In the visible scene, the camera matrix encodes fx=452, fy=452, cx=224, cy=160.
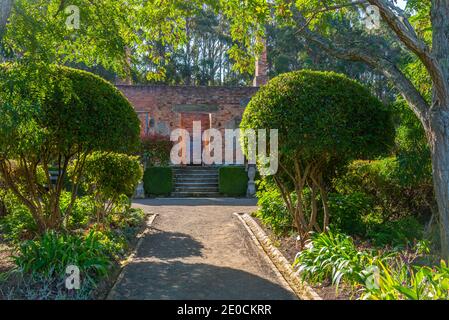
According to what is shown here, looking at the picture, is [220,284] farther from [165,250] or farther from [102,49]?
[102,49]

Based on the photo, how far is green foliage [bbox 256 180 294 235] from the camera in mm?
8195

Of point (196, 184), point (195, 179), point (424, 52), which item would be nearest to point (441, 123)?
point (424, 52)

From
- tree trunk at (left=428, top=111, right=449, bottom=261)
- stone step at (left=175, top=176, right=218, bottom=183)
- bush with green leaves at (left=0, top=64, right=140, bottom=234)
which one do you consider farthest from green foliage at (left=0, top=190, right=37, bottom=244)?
stone step at (left=175, top=176, right=218, bottom=183)

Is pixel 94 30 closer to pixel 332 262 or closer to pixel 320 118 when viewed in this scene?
pixel 320 118

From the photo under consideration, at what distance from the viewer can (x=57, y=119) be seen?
620 centimetres

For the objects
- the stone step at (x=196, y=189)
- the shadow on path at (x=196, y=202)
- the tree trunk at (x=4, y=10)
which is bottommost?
the shadow on path at (x=196, y=202)

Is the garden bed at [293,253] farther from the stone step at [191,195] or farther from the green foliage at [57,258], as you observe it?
the stone step at [191,195]

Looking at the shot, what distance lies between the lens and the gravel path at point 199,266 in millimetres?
5188

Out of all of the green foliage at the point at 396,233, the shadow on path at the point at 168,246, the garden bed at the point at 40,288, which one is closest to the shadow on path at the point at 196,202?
the shadow on path at the point at 168,246

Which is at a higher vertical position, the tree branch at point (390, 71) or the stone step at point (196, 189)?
the tree branch at point (390, 71)

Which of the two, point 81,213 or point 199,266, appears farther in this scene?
point 81,213

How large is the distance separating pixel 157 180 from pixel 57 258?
1093cm

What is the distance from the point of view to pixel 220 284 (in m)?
5.52

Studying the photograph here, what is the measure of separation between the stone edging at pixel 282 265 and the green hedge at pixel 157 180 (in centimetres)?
666
